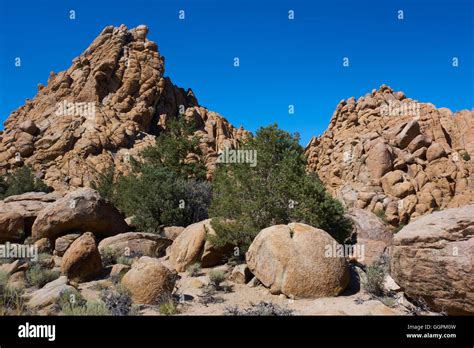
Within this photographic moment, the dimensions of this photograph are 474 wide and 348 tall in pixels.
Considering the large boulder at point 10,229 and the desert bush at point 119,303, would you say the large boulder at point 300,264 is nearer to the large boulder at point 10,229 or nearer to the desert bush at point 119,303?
the desert bush at point 119,303

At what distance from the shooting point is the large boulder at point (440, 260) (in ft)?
20.2

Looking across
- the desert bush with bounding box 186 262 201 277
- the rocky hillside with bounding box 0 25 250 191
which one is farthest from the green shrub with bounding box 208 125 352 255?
the rocky hillside with bounding box 0 25 250 191

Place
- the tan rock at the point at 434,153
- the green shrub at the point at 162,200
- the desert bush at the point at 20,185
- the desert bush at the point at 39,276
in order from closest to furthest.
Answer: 1. the desert bush at the point at 39,276
2. the green shrub at the point at 162,200
3. the desert bush at the point at 20,185
4. the tan rock at the point at 434,153

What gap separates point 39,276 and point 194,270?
14.7 feet

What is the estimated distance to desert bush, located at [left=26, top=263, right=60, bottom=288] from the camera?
9.60 metres

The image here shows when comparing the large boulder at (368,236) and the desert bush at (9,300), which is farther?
the large boulder at (368,236)

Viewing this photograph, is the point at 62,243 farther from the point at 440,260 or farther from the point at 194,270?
the point at 440,260

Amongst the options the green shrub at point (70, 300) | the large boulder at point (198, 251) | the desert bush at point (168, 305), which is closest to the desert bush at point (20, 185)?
the large boulder at point (198, 251)

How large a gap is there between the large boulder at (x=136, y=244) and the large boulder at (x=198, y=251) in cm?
137

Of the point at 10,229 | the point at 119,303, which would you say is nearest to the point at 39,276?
the point at 119,303

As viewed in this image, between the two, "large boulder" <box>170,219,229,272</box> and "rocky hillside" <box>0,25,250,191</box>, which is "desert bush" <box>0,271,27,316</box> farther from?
A: "rocky hillside" <box>0,25,250,191</box>

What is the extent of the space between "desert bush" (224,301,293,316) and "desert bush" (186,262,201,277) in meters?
3.26

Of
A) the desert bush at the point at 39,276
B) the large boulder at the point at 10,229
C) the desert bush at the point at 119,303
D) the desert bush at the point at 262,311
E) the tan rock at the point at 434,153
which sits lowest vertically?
the desert bush at the point at 262,311
